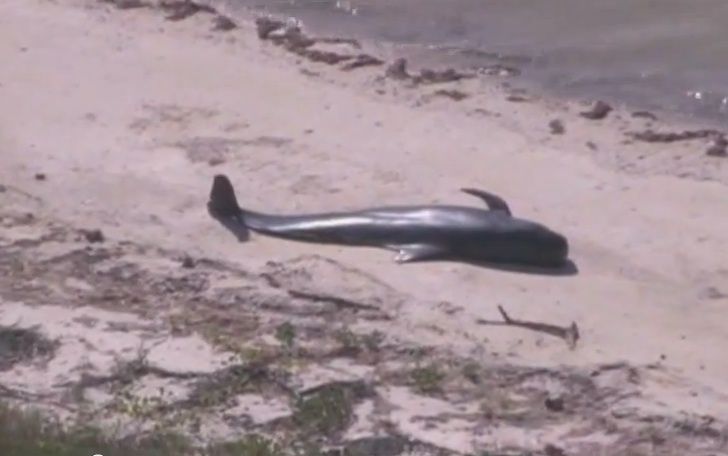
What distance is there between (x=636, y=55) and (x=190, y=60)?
10.1 ft

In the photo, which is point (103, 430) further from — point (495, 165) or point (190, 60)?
point (190, 60)

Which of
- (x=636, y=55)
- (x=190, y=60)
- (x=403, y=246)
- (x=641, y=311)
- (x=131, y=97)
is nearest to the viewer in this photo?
(x=641, y=311)

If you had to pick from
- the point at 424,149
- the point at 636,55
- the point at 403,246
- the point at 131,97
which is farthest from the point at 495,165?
the point at 636,55

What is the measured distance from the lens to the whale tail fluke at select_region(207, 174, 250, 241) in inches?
411

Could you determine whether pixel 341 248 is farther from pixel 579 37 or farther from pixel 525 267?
pixel 579 37

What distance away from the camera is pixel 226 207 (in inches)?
414

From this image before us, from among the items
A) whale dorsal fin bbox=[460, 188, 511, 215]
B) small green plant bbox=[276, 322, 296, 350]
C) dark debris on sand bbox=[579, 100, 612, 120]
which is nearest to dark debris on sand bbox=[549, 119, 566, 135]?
dark debris on sand bbox=[579, 100, 612, 120]

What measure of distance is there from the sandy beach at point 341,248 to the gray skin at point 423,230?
10cm

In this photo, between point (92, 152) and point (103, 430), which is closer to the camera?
point (103, 430)

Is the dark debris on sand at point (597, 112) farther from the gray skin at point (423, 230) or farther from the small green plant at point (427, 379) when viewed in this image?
the small green plant at point (427, 379)

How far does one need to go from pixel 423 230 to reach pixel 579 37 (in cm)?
520

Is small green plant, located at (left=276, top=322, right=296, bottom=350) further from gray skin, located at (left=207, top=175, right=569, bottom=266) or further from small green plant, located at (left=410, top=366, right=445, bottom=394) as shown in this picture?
gray skin, located at (left=207, top=175, right=569, bottom=266)

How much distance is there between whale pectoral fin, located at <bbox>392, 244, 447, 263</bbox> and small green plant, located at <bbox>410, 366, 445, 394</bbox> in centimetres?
147

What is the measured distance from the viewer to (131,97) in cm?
1266
